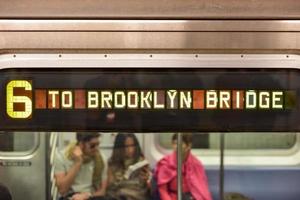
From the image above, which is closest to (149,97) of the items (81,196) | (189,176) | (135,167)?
(81,196)

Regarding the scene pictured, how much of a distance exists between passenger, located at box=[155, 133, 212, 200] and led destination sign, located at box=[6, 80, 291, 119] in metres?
0.68

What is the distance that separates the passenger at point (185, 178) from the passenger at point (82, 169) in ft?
0.90

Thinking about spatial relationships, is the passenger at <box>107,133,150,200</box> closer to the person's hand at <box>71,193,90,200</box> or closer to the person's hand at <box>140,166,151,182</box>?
the person's hand at <box>140,166,151,182</box>

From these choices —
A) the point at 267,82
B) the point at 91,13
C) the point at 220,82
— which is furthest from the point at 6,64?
the point at 267,82

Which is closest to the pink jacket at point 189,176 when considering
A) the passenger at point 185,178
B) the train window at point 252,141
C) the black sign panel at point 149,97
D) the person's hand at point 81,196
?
the passenger at point 185,178

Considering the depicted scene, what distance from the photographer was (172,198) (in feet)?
9.02

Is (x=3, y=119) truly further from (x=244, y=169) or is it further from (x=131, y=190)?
(x=244, y=169)

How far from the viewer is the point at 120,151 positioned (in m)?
3.21

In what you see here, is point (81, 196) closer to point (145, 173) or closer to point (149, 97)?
point (145, 173)

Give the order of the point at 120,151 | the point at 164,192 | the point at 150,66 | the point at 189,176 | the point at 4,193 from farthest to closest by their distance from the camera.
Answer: the point at 120,151, the point at 189,176, the point at 164,192, the point at 4,193, the point at 150,66

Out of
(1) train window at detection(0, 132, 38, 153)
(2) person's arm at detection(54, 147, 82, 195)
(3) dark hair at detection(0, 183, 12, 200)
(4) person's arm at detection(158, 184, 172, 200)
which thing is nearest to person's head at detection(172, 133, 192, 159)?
(4) person's arm at detection(158, 184, 172, 200)

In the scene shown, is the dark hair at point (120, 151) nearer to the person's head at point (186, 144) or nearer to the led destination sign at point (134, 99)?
the person's head at point (186, 144)

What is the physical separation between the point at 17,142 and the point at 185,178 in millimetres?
831

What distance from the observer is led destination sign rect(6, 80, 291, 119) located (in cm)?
202
